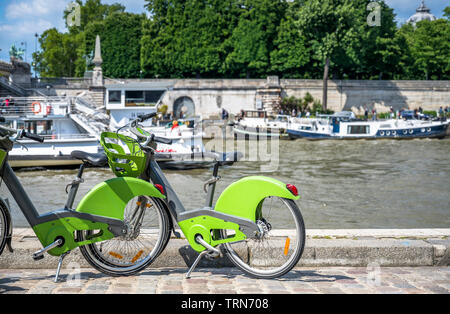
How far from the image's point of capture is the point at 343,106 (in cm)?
4697

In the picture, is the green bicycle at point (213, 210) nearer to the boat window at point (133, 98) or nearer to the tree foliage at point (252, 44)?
the boat window at point (133, 98)

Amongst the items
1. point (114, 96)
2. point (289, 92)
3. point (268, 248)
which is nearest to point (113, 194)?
point (268, 248)

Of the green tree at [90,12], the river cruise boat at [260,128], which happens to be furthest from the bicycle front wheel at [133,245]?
the green tree at [90,12]

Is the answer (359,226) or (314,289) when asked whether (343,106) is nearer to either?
(359,226)

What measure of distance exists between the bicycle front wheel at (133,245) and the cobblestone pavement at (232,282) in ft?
0.31

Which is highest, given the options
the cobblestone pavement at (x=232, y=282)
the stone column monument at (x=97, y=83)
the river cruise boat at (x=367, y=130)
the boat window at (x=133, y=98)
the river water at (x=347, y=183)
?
the stone column monument at (x=97, y=83)

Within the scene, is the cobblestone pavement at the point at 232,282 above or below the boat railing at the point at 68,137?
above

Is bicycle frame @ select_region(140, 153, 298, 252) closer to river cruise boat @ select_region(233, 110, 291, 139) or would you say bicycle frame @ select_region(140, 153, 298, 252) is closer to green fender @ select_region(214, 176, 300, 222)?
green fender @ select_region(214, 176, 300, 222)

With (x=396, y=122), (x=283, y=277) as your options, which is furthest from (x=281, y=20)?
(x=283, y=277)

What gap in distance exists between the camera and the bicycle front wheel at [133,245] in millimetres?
4090

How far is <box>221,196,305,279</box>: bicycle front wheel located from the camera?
395cm

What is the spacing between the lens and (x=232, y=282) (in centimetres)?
402

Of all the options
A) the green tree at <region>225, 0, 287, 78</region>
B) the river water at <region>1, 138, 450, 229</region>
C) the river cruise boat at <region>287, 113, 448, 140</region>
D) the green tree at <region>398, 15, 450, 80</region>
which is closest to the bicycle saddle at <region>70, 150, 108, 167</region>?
the river water at <region>1, 138, 450, 229</region>
